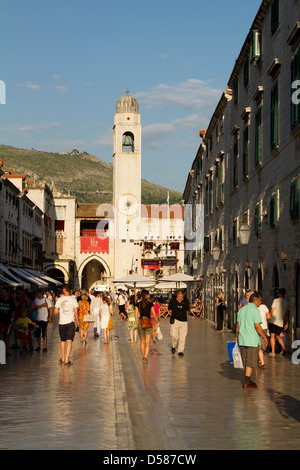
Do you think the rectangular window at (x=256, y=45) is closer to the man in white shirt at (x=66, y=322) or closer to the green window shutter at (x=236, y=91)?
the green window shutter at (x=236, y=91)

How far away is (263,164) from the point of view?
24906mm

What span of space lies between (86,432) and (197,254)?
4388 cm

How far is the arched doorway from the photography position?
98562 mm

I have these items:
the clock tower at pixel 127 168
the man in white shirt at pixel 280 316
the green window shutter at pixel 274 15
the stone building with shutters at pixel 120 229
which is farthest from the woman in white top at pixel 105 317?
the clock tower at pixel 127 168

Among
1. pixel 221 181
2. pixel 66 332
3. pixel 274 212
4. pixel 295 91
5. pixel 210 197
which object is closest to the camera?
pixel 66 332

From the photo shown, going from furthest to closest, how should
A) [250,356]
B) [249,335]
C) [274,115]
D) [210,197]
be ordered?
1. [210,197]
2. [274,115]
3. [249,335]
4. [250,356]

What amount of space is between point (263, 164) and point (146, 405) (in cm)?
1462

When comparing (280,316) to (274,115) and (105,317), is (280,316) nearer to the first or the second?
(274,115)

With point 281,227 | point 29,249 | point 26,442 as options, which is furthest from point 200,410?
point 29,249

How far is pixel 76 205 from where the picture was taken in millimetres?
97438

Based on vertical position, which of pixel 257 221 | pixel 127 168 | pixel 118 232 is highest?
pixel 127 168

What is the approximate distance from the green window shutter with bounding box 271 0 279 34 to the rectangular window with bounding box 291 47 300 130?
121 inches

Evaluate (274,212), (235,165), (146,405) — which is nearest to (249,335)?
(146,405)

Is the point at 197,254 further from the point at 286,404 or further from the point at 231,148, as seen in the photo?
the point at 286,404
